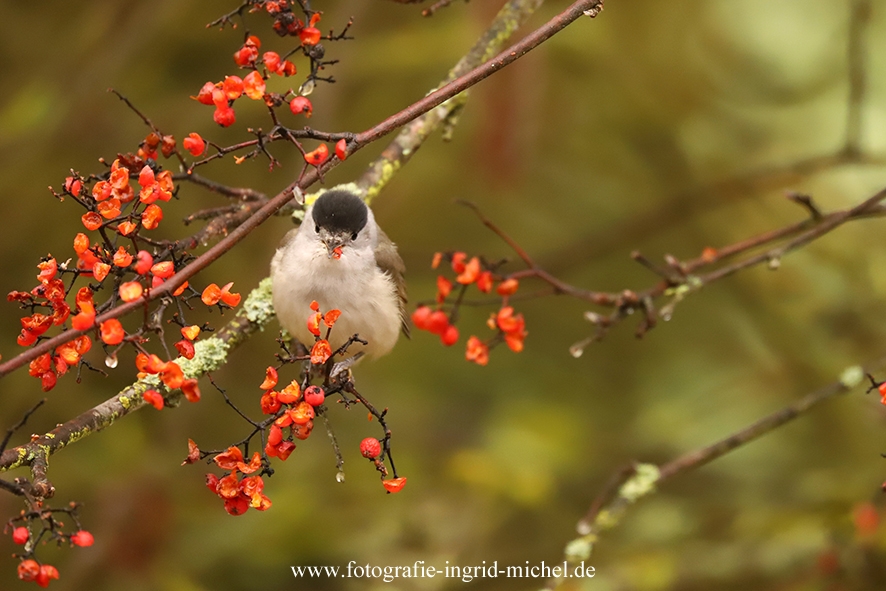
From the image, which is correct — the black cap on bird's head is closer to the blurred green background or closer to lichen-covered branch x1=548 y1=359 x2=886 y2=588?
lichen-covered branch x1=548 y1=359 x2=886 y2=588

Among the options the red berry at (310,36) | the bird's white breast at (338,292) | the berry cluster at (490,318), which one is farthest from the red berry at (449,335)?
the red berry at (310,36)

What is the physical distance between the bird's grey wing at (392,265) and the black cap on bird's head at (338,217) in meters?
0.33

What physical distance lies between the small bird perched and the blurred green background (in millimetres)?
1432

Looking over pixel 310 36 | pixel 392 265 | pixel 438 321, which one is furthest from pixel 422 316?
pixel 392 265

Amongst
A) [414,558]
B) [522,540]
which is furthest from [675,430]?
[414,558]

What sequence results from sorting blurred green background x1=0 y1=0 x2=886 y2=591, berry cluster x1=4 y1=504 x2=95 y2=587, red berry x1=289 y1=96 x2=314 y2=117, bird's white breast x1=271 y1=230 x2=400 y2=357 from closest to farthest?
1. berry cluster x1=4 y1=504 x2=95 y2=587
2. red berry x1=289 y1=96 x2=314 y2=117
3. bird's white breast x1=271 y1=230 x2=400 y2=357
4. blurred green background x1=0 y1=0 x2=886 y2=591

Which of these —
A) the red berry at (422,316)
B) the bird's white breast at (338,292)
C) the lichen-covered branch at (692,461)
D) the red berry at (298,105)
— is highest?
the bird's white breast at (338,292)

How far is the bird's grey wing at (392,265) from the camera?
12.2 ft

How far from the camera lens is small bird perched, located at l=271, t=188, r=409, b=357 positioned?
3.24 m

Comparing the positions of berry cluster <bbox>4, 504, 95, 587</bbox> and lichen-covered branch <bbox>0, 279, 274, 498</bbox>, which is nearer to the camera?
berry cluster <bbox>4, 504, 95, 587</bbox>

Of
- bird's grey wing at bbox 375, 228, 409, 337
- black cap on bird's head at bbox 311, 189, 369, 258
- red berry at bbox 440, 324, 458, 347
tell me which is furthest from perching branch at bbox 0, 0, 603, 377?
bird's grey wing at bbox 375, 228, 409, 337

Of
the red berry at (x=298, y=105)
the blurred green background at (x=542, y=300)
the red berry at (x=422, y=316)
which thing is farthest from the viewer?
the blurred green background at (x=542, y=300)

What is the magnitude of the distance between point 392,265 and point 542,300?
301 centimetres

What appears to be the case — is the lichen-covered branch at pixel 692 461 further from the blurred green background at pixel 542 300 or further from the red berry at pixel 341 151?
the red berry at pixel 341 151
